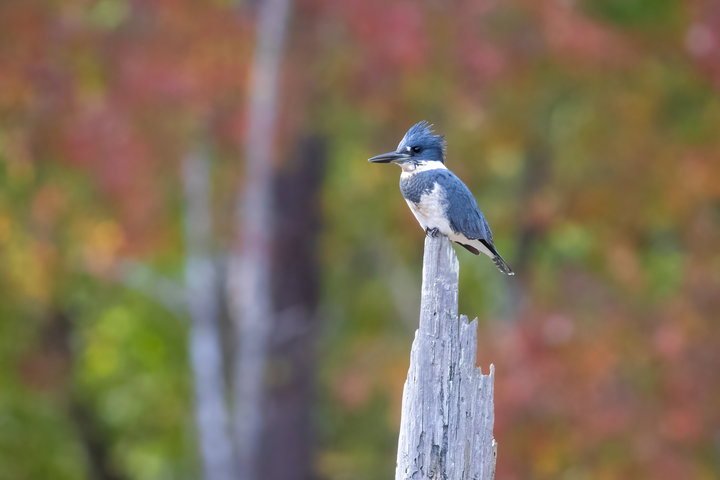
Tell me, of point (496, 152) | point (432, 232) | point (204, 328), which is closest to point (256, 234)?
point (204, 328)

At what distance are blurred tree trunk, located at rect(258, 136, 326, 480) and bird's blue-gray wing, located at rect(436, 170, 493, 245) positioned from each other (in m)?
5.79

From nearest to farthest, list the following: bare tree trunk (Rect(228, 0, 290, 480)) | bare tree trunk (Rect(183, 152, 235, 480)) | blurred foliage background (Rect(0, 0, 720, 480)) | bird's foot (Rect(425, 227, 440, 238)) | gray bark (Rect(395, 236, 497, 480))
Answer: gray bark (Rect(395, 236, 497, 480)) → bird's foot (Rect(425, 227, 440, 238)) → blurred foliage background (Rect(0, 0, 720, 480)) → bare tree trunk (Rect(228, 0, 290, 480)) → bare tree trunk (Rect(183, 152, 235, 480))

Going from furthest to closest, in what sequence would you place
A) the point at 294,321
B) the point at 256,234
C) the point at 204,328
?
the point at 294,321, the point at 204,328, the point at 256,234

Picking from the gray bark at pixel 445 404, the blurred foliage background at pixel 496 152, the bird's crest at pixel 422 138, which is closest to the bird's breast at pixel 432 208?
the bird's crest at pixel 422 138

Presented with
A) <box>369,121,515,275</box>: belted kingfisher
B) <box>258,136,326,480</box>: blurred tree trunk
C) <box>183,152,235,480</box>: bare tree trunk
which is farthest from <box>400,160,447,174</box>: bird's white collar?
<box>258,136,326,480</box>: blurred tree trunk

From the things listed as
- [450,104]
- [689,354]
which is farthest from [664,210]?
[450,104]

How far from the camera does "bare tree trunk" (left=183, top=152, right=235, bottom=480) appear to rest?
29.5ft

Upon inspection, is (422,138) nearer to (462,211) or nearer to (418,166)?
(418,166)

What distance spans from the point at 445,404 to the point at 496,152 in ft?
20.7

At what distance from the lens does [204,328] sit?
29.4 ft

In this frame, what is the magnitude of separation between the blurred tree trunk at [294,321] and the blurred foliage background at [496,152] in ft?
0.66

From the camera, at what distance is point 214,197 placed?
990 cm

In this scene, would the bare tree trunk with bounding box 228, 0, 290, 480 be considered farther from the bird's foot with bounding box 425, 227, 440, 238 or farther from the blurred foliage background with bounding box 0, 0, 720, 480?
the bird's foot with bounding box 425, 227, 440, 238

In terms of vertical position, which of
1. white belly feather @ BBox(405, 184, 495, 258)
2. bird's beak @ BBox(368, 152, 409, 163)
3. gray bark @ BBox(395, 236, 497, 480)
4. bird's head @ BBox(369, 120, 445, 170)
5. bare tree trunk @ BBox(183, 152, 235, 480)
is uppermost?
bare tree trunk @ BBox(183, 152, 235, 480)
